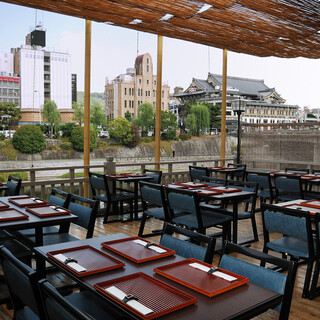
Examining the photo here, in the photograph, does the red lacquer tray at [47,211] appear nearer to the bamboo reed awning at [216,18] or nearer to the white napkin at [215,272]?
the white napkin at [215,272]

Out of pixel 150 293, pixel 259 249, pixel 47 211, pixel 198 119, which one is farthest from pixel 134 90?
pixel 150 293

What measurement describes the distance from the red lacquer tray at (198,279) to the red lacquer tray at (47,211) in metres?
1.45

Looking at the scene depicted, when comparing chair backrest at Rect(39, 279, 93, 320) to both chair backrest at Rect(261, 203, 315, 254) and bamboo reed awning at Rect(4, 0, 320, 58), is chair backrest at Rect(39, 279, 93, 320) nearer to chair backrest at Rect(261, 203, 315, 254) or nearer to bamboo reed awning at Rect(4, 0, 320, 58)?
chair backrest at Rect(261, 203, 315, 254)

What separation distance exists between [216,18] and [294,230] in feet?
12.4

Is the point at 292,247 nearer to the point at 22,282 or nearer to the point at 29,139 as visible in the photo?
the point at 22,282

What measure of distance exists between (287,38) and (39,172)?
516 cm

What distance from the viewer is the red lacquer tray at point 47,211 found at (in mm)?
2990

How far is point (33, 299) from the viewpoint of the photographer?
1.63 metres

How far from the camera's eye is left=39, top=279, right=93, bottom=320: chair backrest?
1.31m

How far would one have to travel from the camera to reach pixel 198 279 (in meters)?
1.75

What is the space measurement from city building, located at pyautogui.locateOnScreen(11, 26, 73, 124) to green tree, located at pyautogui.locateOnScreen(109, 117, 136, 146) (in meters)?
0.94

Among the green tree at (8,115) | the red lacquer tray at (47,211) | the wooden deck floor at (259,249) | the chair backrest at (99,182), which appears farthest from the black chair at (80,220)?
the green tree at (8,115)

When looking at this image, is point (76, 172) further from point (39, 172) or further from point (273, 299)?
point (273, 299)

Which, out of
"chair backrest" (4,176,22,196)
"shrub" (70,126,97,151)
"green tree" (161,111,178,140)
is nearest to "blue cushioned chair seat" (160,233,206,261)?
"chair backrest" (4,176,22,196)
